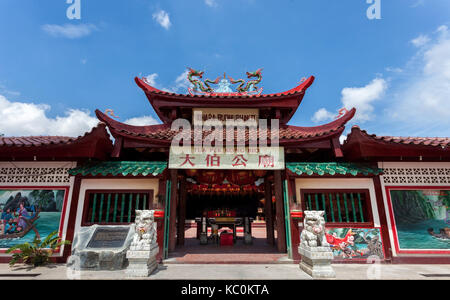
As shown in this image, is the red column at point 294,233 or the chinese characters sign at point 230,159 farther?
the chinese characters sign at point 230,159

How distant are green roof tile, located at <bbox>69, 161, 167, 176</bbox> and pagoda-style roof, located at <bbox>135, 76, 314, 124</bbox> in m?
2.76

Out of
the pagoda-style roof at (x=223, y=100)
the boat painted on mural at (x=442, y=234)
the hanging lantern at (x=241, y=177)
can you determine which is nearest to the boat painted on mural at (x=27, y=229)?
the pagoda-style roof at (x=223, y=100)

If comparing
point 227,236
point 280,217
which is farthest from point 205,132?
point 227,236

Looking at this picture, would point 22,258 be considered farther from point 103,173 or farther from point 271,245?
point 271,245

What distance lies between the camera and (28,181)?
677 cm

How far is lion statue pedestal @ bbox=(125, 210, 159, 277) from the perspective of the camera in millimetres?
4892

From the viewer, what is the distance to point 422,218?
21.5ft

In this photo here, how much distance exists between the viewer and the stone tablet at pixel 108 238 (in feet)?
18.4

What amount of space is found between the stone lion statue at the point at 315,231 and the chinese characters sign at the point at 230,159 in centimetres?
192

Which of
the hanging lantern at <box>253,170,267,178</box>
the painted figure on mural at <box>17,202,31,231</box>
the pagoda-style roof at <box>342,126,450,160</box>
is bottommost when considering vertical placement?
the painted figure on mural at <box>17,202,31,231</box>

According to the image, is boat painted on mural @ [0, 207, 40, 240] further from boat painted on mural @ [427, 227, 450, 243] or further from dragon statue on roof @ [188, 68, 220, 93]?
boat painted on mural @ [427, 227, 450, 243]

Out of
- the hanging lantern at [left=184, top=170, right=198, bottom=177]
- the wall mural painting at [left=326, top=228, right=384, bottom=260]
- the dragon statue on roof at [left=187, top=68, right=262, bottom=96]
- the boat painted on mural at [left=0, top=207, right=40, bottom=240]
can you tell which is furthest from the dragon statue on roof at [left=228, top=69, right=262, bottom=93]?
the boat painted on mural at [left=0, top=207, right=40, bottom=240]

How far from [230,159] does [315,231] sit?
3133 millimetres

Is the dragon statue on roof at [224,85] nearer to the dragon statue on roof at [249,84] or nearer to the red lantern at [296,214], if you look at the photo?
the dragon statue on roof at [249,84]
